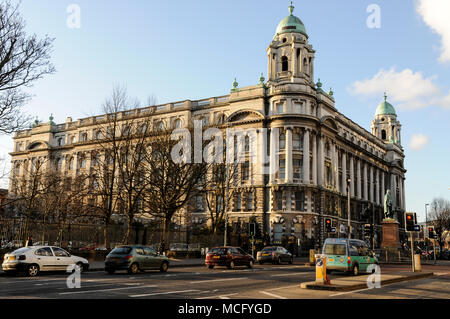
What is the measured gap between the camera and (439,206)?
365 feet

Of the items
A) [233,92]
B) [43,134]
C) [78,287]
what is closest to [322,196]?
[233,92]

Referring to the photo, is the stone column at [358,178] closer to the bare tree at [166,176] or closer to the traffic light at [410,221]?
the bare tree at [166,176]

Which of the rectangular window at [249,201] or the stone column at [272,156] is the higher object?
the stone column at [272,156]

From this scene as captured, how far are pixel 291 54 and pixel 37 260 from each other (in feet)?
171

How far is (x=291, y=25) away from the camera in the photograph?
67.8 metres

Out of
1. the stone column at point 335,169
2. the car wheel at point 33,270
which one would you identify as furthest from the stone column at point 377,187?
the car wheel at point 33,270

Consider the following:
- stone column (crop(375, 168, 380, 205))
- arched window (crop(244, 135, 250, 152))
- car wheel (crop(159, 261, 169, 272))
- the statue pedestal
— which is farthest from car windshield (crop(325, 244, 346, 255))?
stone column (crop(375, 168, 380, 205))

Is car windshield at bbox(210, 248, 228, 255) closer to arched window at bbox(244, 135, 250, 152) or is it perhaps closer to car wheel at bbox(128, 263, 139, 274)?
car wheel at bbox(128, 263, 139, 274)

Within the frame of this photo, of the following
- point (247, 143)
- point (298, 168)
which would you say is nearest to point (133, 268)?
point (298, 168)

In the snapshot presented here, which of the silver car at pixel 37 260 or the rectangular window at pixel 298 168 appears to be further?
the rectangular window at pixel 298 168

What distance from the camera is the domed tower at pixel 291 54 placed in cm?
6538

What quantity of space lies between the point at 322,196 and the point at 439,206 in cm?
6137

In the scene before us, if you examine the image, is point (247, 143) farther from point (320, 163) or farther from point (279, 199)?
point (320, 163)

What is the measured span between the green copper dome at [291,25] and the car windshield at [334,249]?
4920 cm
